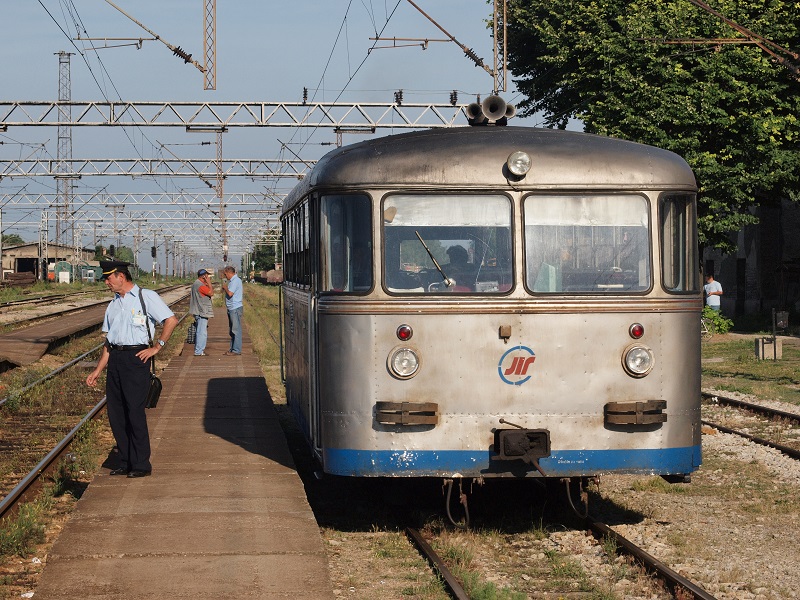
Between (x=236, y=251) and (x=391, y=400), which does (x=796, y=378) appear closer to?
(x=391, y=400)

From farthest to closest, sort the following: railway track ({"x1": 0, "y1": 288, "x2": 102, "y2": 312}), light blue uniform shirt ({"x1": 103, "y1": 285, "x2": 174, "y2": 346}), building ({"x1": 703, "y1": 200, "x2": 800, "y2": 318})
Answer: railway track ({"x1": 0, "y1": 288, "x2": 102, "y2": 312})
building ({"x1": 703, "y1": 200, "x2": 800, "y2": 318})
light blue uniform shirt ({"x1": 103, "y1": 285, "x2": 174, "y2": 346})

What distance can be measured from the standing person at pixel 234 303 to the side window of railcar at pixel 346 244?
11962 mm

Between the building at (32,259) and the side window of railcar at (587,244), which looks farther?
the building at (32,259)

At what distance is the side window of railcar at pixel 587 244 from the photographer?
8.02 meters

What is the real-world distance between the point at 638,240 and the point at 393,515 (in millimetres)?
2999

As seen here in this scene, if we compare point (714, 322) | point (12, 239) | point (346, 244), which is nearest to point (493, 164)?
point (346, 244)

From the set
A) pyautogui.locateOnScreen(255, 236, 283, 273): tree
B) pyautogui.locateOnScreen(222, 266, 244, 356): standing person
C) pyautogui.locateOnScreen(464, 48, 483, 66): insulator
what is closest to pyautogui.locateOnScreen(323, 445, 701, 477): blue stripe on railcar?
pyautogui.locateOnScreen(222, 266, 244, 356): standing person

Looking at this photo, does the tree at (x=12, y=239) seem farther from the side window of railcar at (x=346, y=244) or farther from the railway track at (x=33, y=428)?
the side window of railcar at (x=346, y=244)

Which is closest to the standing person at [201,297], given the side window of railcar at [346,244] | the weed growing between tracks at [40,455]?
the weed growing between tracks at [40,455]

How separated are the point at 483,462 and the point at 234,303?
13.0 metres

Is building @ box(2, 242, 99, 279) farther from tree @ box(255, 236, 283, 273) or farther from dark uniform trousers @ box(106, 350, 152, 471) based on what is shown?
dark uniform trousers @ box(106, 350, 152, 471)

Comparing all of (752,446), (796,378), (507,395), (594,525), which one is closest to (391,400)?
(507,395)

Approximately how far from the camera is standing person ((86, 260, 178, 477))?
352 inches

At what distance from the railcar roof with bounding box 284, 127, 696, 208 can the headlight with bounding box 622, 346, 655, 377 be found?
112cm
